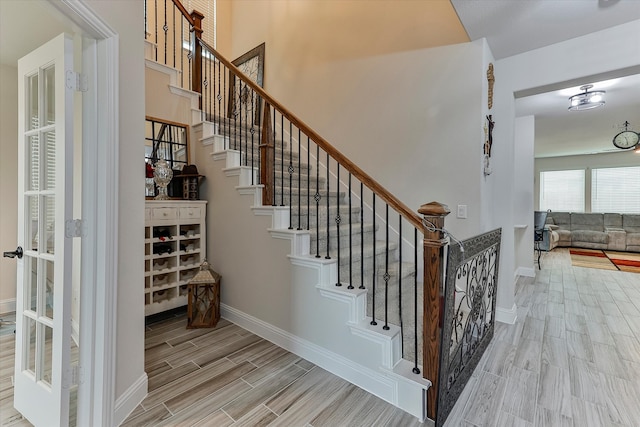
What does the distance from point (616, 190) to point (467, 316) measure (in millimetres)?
9630

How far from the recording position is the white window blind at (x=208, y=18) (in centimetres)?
536

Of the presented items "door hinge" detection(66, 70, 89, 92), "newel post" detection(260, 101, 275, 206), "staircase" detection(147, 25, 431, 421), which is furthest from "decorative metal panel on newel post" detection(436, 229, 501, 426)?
"door hinge" detection(66, 70, 89, 92)

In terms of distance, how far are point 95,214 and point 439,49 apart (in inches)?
129

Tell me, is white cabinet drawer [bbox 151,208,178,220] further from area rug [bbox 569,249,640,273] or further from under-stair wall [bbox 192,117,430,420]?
area rug [bbox 569,249,640,273]

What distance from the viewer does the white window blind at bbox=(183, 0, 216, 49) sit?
5.36 metres

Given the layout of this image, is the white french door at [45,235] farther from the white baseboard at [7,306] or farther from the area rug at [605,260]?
the area rug at [605,260]

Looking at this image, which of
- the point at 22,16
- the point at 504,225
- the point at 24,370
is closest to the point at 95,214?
the point at 24,370

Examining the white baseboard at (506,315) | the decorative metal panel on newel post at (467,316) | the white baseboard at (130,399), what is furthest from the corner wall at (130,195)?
the white baseboard at (506,315)

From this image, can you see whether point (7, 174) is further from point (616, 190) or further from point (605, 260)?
point (616, 190)

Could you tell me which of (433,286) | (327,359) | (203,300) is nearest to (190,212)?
(203,300)

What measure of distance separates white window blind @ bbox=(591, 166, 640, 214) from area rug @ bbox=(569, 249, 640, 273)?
1819 millimetres

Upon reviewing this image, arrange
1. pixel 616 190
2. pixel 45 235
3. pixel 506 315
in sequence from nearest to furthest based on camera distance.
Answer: pixel 45 235
pixel 506 315
pixel 616 190

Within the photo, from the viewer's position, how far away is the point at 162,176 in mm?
3018

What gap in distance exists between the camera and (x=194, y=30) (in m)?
3.66
